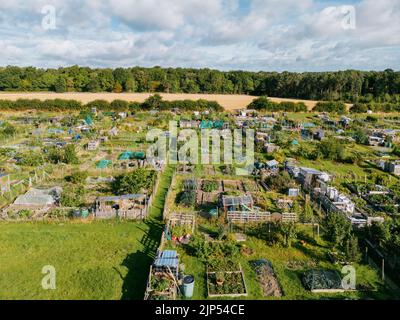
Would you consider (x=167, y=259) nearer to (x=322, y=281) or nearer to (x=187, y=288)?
(x=187, y=288)

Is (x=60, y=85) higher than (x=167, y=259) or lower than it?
higher

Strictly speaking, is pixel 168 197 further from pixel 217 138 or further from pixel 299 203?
pixel 217 138

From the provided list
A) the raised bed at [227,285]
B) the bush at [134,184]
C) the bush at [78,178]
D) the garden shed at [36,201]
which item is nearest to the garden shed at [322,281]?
the raised bed at [227,285]

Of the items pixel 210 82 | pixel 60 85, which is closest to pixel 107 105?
pixel 60 85

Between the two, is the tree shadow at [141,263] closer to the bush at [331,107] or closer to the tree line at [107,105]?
the tree line at [107,105]

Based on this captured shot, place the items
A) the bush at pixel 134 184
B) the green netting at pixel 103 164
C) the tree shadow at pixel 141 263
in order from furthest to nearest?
1. the green netting at pixel 103 164
2. the bush at pixel 134 184
3. the tree shadow at pixel 141 263
